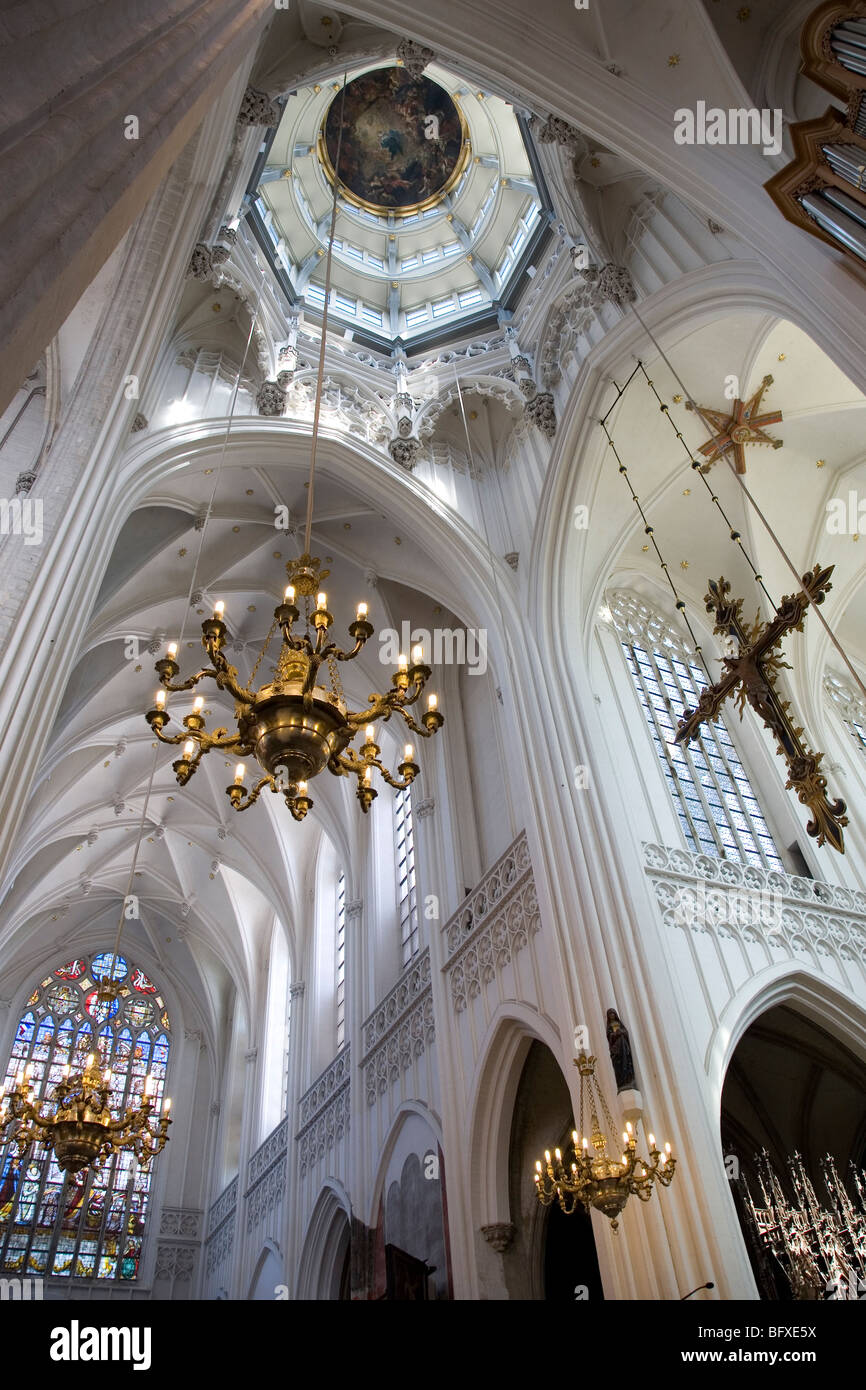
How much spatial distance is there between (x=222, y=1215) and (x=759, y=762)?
1537 cm

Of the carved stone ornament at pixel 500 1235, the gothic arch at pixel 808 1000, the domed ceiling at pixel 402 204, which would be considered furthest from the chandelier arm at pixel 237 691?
the domed ceiling at pixel 402 204

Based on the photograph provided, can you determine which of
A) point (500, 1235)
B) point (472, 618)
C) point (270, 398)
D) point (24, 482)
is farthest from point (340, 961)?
point (24, 482)

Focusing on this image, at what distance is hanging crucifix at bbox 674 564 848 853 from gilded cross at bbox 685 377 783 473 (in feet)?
19.4

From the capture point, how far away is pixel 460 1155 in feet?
35.7

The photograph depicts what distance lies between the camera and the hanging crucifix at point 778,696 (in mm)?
6977

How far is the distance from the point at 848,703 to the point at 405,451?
8.54 metres

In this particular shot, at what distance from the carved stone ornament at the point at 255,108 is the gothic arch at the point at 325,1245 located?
15054mm

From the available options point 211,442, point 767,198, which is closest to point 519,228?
point 211,442

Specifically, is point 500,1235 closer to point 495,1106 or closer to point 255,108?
point 495,1106

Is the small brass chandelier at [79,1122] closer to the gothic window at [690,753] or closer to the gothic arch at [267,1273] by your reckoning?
the gothic arch at [267,1273]

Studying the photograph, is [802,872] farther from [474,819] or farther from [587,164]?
[587,164]

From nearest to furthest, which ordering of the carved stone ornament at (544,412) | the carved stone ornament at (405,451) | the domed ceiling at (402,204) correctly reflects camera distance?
the carved stone ornament at (544,412) → the carved stone ornament at (405,451) → the domed ceiling at (402,204)

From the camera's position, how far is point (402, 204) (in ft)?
55.6

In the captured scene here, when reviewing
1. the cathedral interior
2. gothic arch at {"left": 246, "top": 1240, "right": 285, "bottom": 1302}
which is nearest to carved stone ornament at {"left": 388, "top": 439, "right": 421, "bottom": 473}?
the cathedral interior
